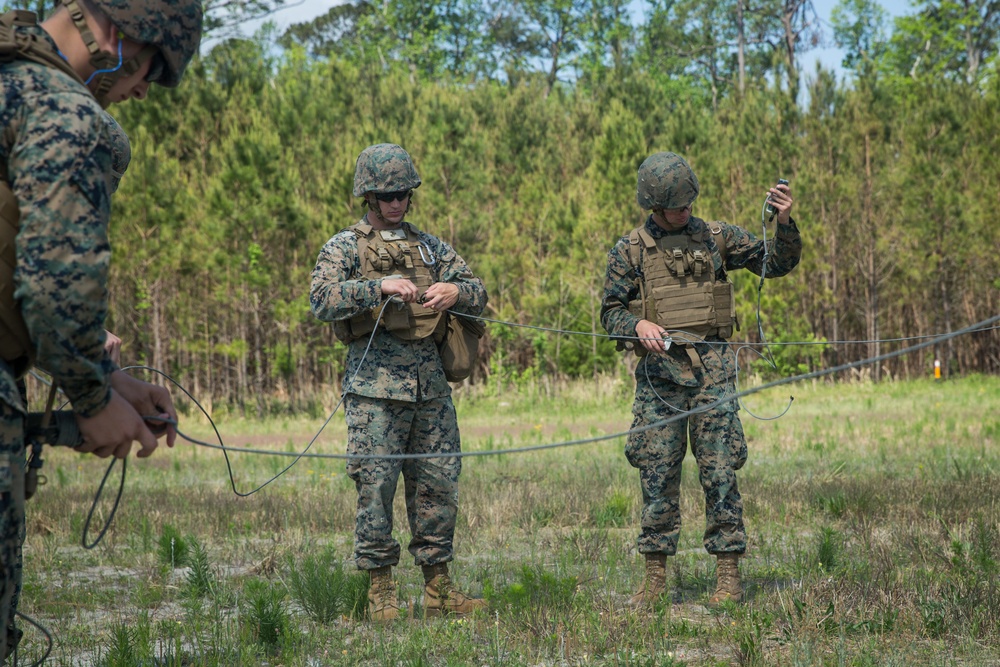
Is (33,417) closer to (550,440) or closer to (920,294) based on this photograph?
(550,440)

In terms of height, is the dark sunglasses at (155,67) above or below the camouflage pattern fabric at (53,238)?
above

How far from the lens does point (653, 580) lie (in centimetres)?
537

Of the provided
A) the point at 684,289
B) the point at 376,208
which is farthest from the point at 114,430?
the point at 684,289

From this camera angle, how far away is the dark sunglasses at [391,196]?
5.32 meters

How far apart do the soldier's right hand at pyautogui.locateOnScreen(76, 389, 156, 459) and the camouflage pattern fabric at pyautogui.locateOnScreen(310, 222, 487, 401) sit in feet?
8.03

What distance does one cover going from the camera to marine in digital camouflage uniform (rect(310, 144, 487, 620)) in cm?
518

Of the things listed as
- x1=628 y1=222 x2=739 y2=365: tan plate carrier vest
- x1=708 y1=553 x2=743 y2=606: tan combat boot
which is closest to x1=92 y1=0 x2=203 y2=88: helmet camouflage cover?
x1=628 y1=222 x2=739 y2=365: tan plate carrier vest

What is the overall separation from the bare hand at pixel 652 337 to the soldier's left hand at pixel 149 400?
120 inches

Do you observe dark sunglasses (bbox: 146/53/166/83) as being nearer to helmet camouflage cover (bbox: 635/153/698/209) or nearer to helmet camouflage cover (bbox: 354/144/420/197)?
helmet camouflage cover (bbox: 354/144/420/197)

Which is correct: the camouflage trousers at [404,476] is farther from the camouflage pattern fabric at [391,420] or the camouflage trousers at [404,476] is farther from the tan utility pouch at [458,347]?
the tan utility pouch at [458,347]

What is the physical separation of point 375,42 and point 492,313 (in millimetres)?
25039

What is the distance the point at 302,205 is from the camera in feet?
67.6

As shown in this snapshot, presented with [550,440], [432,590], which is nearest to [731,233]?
[432,590]

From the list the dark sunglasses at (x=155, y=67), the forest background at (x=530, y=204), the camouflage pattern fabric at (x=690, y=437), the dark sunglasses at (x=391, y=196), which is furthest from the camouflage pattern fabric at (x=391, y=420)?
the forest background at (x=530, y=204)
